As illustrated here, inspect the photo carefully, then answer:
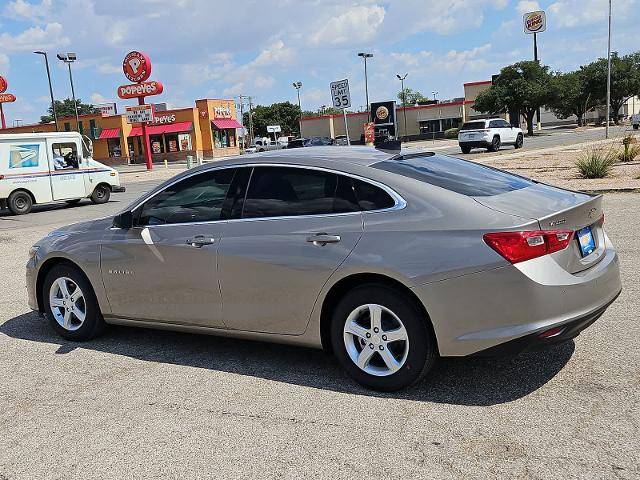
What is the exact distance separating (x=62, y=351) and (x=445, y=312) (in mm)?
3442

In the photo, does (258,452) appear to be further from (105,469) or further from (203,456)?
(105,469)

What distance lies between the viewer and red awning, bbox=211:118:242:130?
65062 mm

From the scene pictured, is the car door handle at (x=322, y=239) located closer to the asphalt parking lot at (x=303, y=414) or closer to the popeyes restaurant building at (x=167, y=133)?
the asphalt parking lot at (x=303, y=414)

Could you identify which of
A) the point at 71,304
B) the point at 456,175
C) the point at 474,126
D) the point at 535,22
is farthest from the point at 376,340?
the point at 535,22

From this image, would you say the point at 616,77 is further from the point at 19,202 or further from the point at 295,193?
the point at 295,193

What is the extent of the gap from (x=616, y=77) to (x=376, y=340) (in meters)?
83.1

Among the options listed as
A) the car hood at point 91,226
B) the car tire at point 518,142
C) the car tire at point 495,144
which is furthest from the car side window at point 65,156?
the car tire at point 518,142

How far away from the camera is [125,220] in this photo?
532 cm

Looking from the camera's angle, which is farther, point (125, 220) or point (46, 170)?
point (46, 170)

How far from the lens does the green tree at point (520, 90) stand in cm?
6075

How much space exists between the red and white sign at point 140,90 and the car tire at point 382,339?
46817 millimetres

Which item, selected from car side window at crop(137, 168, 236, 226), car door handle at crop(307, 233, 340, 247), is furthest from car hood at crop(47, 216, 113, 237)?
car door handle at crop(307, 233, 340, 247)

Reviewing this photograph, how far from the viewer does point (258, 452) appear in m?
3.59

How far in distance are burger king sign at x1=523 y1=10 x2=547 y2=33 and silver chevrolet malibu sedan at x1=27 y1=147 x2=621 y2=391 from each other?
240 ft
